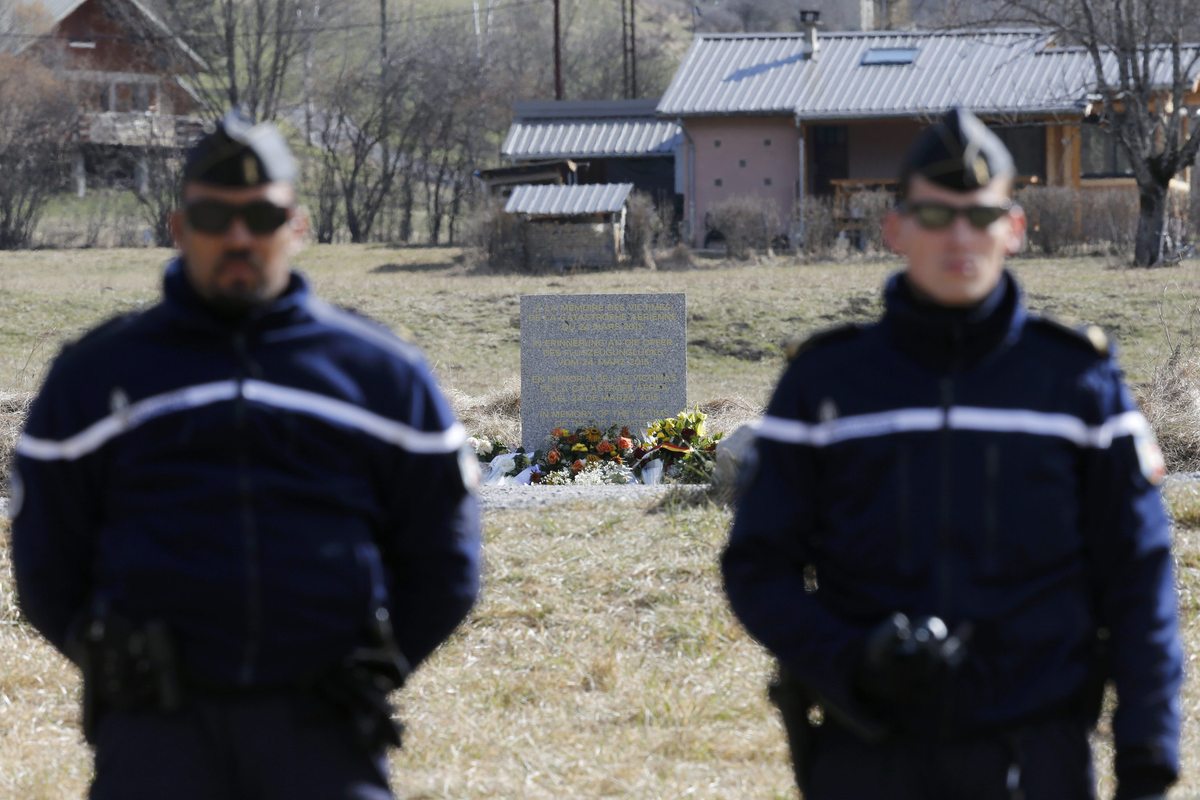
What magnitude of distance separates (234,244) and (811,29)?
3108 centimetres

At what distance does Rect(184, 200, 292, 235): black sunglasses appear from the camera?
264 cm

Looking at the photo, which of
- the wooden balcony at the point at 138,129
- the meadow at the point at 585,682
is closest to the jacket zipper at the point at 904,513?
the meadow at the point at 585,682

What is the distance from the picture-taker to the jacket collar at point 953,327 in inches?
103

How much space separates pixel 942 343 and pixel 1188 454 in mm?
6561

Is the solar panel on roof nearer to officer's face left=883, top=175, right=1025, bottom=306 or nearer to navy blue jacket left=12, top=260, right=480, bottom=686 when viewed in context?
officer's face left=883, top=175, right=1025, bottom=306

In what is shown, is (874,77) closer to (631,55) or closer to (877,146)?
(877,146)

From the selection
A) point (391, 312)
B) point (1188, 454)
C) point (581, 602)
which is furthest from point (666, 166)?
point (581, 602)

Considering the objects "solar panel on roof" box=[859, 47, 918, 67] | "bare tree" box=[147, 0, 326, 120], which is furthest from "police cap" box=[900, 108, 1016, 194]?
"bare tree" box=[147, 0, 326, 120]

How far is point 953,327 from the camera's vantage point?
2.61 m

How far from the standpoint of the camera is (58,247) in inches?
1315

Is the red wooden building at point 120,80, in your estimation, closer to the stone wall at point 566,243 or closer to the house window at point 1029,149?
the stone wall at point 566,243

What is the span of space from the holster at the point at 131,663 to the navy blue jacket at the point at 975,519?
90cm

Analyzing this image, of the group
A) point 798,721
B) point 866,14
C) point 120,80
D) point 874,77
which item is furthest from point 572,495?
point 866,14

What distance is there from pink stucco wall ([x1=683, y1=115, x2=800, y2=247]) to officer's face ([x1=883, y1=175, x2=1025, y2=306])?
29.9m
